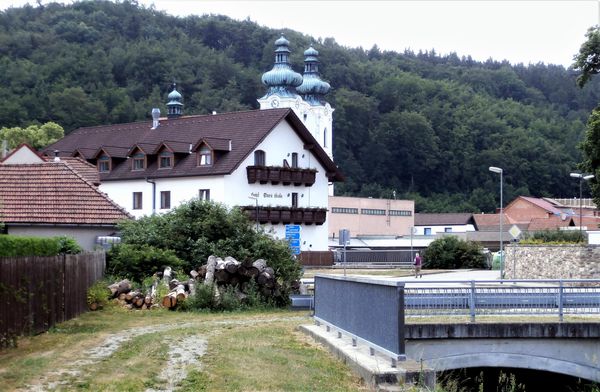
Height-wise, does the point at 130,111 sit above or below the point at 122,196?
above

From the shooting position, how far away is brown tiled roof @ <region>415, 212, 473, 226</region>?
132 meters

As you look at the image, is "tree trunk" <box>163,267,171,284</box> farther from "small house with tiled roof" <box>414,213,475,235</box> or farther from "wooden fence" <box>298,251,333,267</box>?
"small house with tiled roof" <box>414,213,475,235</box>

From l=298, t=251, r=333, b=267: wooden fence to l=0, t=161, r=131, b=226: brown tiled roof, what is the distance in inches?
1299

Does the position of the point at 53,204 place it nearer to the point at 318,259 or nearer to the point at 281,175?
the point at 281,175

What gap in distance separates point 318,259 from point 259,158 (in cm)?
801

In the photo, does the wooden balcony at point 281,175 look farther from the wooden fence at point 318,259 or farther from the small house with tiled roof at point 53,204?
the small house with tiled roof at point 53,204

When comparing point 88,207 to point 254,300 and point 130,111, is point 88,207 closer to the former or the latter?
point 254,300

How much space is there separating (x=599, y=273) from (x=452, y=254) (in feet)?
81.9

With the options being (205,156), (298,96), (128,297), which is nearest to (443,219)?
(298,96)

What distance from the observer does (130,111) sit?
132250 millimetres

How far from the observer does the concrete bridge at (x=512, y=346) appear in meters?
21.5

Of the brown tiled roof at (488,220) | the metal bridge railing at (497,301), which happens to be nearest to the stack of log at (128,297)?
the metal bridge railing at (497,301)

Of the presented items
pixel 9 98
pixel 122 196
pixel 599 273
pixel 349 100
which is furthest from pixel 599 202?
pixel 349 100

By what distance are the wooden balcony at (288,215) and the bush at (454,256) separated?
731 cm
